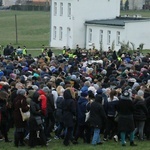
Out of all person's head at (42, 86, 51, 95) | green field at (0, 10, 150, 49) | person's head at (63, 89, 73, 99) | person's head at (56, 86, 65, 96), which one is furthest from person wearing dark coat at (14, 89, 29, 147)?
green field at (0, 10, 150, 49)

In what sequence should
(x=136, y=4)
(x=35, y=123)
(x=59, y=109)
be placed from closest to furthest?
(x=35, y=123) → (x=59, y=109) → (x=136, y=4)

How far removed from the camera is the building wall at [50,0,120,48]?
56750mm

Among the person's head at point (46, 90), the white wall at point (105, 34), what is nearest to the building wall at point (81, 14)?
the white wall at point (105, 34)

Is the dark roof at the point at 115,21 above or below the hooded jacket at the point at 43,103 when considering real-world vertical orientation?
above

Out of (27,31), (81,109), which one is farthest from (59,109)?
(27,31)

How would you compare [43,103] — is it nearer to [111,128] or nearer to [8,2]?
[111,128]

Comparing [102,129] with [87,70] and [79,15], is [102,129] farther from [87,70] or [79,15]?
[79,15]

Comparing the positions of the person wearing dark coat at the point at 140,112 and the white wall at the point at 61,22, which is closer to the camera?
the person wearing dark coat at the point at 140,112

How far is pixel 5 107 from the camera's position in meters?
15.5

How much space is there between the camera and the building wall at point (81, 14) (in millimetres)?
56750

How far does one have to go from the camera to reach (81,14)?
57.0 meters

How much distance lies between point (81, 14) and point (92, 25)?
6.21 feet

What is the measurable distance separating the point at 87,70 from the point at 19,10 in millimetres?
99516

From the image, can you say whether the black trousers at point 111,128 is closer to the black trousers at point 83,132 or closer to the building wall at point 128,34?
the black trousers at point 83,132
